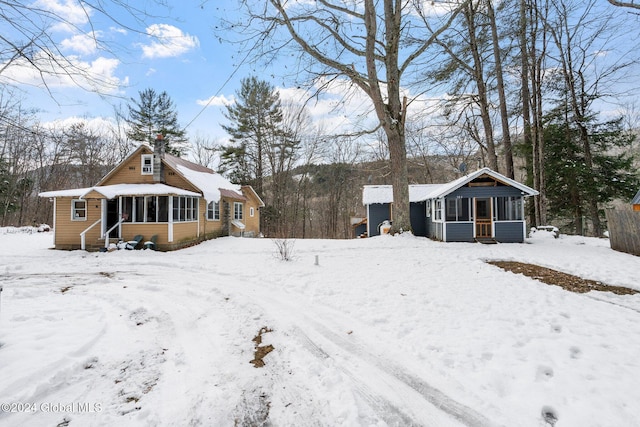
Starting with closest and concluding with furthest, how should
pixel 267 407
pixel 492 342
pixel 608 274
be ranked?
pixel 267 407
pixel 492 342
pixel 608 274

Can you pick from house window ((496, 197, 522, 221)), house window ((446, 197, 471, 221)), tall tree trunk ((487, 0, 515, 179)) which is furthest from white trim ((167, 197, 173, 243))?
tall tree trunk ((487, 0, 515, 179))

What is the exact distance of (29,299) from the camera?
16.1 ft

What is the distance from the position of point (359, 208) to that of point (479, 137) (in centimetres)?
1466

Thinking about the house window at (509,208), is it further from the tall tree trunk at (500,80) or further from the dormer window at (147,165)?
the dormer window at (147,165)

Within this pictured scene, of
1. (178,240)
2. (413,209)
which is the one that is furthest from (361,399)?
(413,209)

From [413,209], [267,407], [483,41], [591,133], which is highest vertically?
[483,41]

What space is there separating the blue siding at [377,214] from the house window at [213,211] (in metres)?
10.0

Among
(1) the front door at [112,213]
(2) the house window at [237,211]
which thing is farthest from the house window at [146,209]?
(2) the house window at [237,211]

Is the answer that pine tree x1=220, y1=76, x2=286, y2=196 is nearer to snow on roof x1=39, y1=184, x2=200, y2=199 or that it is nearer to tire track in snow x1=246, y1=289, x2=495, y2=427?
snow on roof x1=39, y1=184, x2=200, y2=199

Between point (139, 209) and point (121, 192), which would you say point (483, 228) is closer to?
point (139, 209)

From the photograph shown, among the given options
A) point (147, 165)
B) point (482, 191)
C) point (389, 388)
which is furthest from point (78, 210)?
Answer: point (482, 191)

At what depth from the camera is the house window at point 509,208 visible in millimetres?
13106

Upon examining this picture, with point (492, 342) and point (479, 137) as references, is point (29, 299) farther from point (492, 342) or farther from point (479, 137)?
point (479, 137)

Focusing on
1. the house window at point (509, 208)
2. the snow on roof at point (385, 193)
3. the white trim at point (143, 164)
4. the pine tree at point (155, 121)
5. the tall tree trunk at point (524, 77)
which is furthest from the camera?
the pine tree at point (155, 121)
